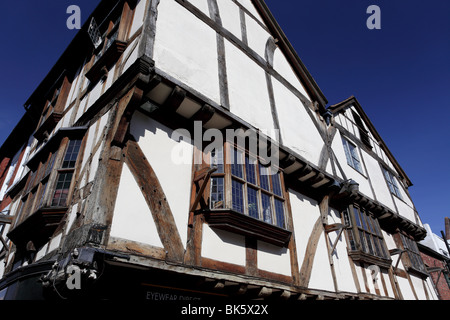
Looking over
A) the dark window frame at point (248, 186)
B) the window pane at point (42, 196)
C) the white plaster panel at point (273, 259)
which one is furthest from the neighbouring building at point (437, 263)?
the window pane at point (42, 196)

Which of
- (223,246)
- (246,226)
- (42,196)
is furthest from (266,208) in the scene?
(42,196)

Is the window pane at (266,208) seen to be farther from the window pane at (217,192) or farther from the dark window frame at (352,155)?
the dark window frame at (352,155)

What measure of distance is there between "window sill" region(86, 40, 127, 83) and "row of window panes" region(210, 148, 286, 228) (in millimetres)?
3162

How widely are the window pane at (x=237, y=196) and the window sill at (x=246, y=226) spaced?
1.19 ft

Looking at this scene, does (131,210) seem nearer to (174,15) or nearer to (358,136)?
(174,15)

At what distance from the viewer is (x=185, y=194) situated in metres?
5.65

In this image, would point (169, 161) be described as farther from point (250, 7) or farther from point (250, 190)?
point (250, 7)

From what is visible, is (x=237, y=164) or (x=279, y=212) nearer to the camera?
(x=237, y=164)

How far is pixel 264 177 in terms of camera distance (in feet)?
23.4

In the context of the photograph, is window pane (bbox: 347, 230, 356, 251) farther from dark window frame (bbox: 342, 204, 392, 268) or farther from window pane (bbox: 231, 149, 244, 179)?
window pane (bbox: 231, 149, 244, 179)

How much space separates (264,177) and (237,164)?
0.89m

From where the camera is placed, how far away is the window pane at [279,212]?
6.81 metres

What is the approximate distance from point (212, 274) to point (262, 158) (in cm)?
321

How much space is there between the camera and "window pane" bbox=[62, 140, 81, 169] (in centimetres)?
608
